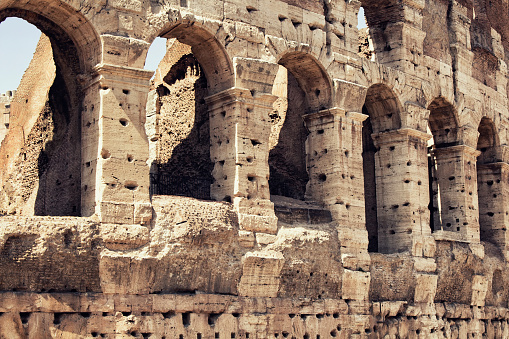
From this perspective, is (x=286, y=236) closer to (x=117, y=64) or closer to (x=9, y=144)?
(x=117, y=64)

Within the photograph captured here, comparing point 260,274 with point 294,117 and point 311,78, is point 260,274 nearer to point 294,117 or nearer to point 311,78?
point 311,78

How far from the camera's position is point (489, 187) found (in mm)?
17359

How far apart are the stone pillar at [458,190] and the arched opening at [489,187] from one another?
1.11m

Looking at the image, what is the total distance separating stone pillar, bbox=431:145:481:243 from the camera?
1591 cm

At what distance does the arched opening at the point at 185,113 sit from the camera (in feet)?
40.0

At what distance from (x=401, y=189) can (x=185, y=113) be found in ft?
12.7

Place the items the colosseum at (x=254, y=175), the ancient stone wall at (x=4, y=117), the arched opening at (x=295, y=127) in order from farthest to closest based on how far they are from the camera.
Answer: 1. the ancient stone wall at (x=4, y=117)
2. the arched opening at (x=295, y=127)
3. the colosseum at (x=254, y=175)

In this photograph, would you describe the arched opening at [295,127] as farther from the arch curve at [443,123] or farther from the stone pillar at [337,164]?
the arch curve at [443,123]

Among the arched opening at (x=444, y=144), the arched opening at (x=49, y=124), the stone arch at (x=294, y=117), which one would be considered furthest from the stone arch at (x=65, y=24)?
the arched opening at (x=444, y=144)

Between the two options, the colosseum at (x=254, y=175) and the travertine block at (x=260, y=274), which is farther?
the travertine block at (x=260, y=274)

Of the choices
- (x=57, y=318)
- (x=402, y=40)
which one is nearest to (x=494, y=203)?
(x=402, y=40)

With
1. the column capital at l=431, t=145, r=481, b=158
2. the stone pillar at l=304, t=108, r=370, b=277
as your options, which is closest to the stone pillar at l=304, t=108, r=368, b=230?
the stone pillar at l=304, t=108, r=370, b=277

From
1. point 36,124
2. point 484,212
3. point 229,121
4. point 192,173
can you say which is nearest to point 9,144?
point 36,124

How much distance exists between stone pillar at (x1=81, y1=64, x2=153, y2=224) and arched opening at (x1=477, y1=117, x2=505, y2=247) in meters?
8.69
